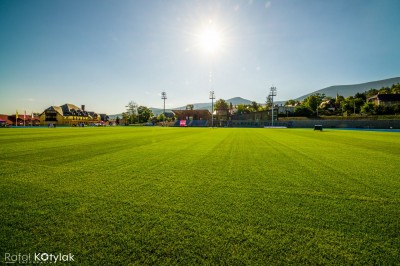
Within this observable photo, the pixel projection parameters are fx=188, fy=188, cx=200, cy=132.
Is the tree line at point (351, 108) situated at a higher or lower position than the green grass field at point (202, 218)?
higher

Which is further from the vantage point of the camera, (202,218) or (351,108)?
(351,108)

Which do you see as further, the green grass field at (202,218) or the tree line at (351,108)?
the tree line at (351,108)

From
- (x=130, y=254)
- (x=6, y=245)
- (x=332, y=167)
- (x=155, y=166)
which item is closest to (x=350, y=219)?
(x=130, y=254)

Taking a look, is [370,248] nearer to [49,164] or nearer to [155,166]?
[155,166]

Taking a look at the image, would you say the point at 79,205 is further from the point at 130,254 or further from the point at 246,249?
the point at 246,249

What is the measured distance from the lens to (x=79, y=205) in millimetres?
3264

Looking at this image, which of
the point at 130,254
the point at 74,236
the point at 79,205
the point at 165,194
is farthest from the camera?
the point at 165,194

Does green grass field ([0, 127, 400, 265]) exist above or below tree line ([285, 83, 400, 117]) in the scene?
below

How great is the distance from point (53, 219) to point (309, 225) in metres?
3.69

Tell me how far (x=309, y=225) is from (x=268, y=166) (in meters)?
3.85

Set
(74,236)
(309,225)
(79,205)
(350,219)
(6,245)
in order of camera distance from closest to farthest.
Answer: (6,245) → (74,236) → (309,225) → (350,219) → (79,205)

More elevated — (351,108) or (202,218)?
(351,108)

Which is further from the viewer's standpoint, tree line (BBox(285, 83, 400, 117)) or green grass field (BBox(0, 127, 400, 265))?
tree line (BBox(285, 83, 400, 117))

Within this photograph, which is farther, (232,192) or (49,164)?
(49,164)
